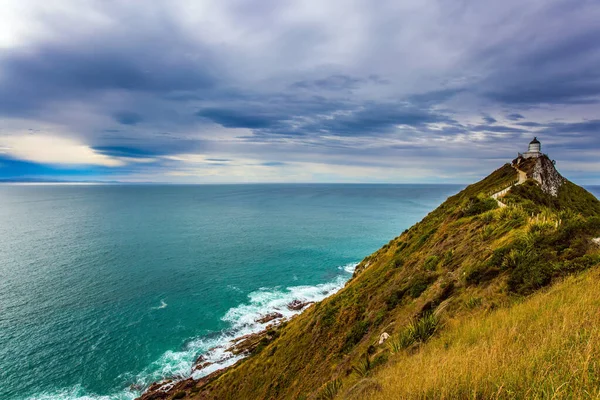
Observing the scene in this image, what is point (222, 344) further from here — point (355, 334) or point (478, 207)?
point (478, 207)

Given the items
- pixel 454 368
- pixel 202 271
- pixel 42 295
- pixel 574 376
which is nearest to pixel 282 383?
pixel 454 368

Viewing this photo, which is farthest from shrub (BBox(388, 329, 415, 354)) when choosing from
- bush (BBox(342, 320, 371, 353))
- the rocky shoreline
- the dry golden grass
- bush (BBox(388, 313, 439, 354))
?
the rocky shoreline

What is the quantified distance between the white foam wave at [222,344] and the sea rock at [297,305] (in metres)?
0.60

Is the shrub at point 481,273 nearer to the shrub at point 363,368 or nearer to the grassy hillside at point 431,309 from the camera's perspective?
the grassy hillside at point 431,309

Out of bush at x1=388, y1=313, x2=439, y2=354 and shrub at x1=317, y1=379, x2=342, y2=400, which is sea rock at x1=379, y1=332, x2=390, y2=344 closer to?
bush at x1=388, y1=313, x2=439, y2=354

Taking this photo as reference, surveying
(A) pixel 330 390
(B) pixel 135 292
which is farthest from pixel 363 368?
(B) pixel 135 292

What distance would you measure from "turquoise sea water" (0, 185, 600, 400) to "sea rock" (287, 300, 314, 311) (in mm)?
1950

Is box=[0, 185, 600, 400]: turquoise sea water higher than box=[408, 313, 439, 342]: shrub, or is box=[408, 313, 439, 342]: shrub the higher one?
box=[408, 313, 439, 342]: shrub

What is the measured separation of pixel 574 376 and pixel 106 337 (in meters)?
52.7

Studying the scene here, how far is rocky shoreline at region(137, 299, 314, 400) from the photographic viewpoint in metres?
32.2

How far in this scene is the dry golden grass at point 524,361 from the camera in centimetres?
478

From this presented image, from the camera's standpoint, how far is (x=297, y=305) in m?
52.1

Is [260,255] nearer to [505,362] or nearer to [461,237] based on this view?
[461,237]

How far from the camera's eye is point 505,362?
5.68 m
